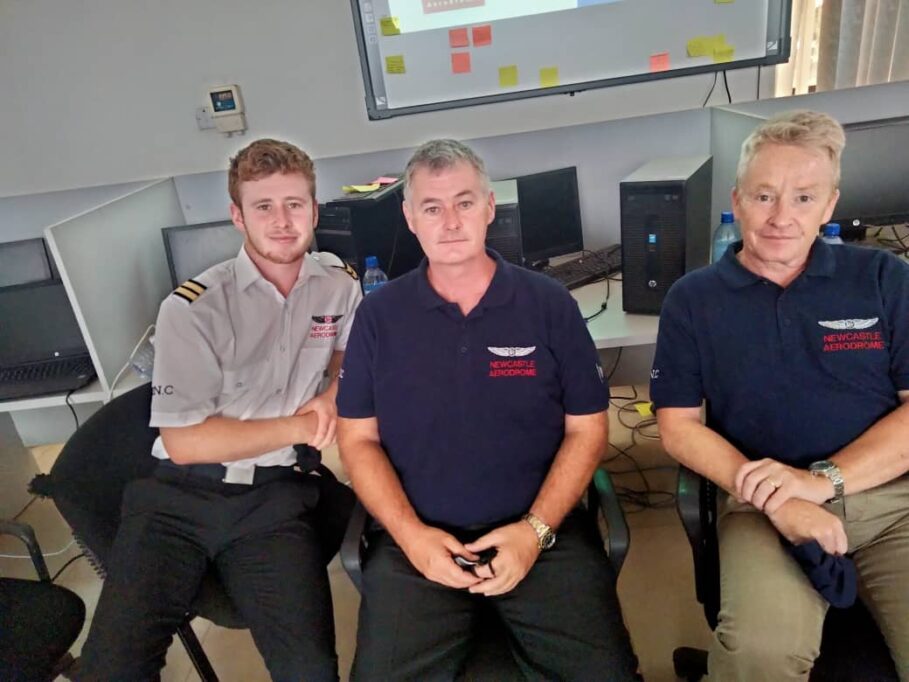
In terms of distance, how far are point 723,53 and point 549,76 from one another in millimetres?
595

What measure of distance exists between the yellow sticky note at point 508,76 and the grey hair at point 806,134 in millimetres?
1178

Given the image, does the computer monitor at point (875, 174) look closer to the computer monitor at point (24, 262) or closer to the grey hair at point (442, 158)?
the grey hair at point (442, 158)

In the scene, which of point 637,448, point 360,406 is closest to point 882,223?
point 637,448

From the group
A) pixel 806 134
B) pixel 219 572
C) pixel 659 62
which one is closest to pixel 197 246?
pixel 219 572

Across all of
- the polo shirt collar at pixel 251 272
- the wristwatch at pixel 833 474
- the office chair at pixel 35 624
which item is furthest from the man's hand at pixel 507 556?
the office chair at pixel 35 624

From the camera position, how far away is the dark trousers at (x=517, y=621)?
113cm

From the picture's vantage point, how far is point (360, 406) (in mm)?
1400

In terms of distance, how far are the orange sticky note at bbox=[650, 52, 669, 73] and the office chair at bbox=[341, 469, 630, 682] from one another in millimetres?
1549

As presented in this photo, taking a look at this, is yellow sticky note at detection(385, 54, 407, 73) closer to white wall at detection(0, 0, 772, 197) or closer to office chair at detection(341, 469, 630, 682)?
white wall at detection(0, 0, 772, 197)

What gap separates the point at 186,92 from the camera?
2352mm

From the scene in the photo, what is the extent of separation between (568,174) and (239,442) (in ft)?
5.03

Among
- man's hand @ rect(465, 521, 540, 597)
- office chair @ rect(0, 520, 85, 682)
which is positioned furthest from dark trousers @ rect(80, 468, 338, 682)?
man's hand @ rect(465, 521, 540, 597)

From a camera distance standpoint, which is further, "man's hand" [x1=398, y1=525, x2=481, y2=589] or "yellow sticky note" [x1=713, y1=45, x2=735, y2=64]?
"yellow sticky note" [x1=713, y1=45, x2=735, y2=64]

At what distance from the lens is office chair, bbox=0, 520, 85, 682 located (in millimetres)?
1254
